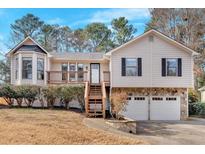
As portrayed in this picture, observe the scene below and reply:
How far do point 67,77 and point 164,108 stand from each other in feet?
24.1

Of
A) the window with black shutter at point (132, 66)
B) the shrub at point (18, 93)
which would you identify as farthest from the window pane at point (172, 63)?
the shrub at point (18, 93)

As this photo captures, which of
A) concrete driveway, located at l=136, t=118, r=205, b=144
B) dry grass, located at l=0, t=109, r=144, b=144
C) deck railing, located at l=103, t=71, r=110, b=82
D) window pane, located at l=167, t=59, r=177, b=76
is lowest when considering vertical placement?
concrete driveway, located at l=136, t=118, r=205, b=144

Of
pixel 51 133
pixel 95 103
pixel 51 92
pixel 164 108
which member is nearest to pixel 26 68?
pixel 51 92

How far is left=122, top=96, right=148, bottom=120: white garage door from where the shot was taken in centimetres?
2420

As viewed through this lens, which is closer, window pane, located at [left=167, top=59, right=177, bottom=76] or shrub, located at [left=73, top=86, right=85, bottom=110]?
shrub, located at [left=73, top=86, right=85, bottom=110]

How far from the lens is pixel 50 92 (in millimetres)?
23000

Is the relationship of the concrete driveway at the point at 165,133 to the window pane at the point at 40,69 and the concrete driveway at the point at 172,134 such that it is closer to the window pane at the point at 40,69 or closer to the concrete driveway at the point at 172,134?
the concrete driveway at the point at 172,134

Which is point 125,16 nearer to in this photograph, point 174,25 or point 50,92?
point 174,25

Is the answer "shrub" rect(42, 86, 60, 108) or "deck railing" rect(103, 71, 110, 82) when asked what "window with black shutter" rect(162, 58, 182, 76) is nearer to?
"deck railing" rect(103, 71, 110, 82)

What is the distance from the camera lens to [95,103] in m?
21.0

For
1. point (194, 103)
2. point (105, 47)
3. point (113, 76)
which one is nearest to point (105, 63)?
point (113, 76)

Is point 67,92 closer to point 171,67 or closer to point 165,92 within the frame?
point 165,92

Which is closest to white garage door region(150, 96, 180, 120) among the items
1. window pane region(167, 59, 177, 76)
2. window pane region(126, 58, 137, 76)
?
window pane region(167, 59, 177, 76)

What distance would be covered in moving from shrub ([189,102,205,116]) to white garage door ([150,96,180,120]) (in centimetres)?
310
